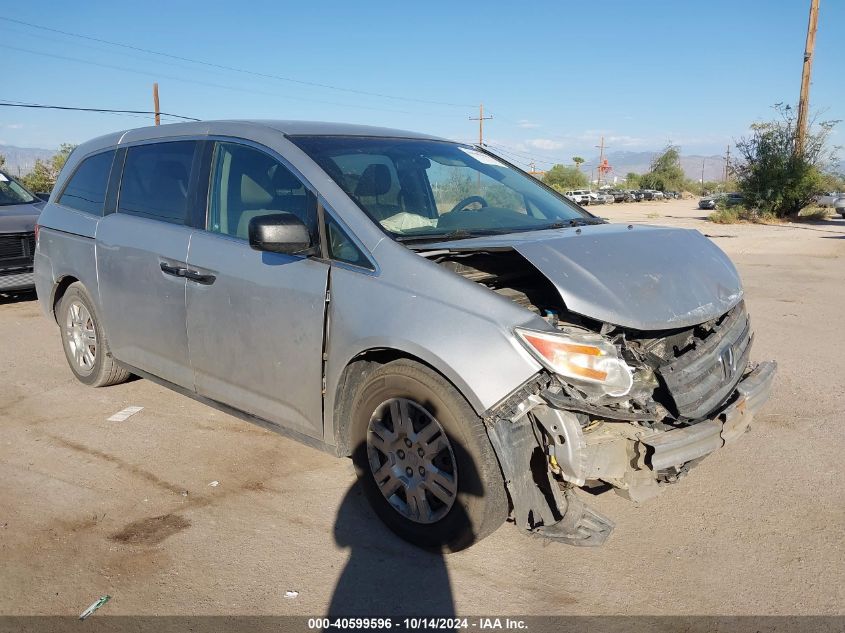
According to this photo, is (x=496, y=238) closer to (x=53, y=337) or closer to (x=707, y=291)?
(x=707, y=291)

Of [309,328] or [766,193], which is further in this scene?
[766,193]

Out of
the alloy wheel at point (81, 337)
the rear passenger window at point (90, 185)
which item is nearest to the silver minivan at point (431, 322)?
the rear passenger window at point (90, 185)

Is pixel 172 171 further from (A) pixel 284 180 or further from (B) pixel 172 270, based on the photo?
(A) pixel 284 180

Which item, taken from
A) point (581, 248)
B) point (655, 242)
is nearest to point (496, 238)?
point (581, 248)

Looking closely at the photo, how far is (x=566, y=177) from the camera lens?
90.5 m

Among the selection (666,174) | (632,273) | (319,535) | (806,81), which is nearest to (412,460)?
(319,535)

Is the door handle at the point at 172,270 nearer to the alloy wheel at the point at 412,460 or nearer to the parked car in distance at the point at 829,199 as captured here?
the alloy wheel at the point at 412,460

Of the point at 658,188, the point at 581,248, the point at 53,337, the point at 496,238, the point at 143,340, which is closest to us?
the point at 581,248

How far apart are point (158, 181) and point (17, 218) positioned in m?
5.60

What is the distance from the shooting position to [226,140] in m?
4.05

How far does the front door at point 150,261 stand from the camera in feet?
13.6

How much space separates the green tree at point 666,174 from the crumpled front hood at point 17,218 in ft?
271

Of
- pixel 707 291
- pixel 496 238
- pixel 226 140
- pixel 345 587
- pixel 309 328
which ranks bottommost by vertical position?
pixel 345 587

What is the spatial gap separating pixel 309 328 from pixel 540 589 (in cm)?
157
